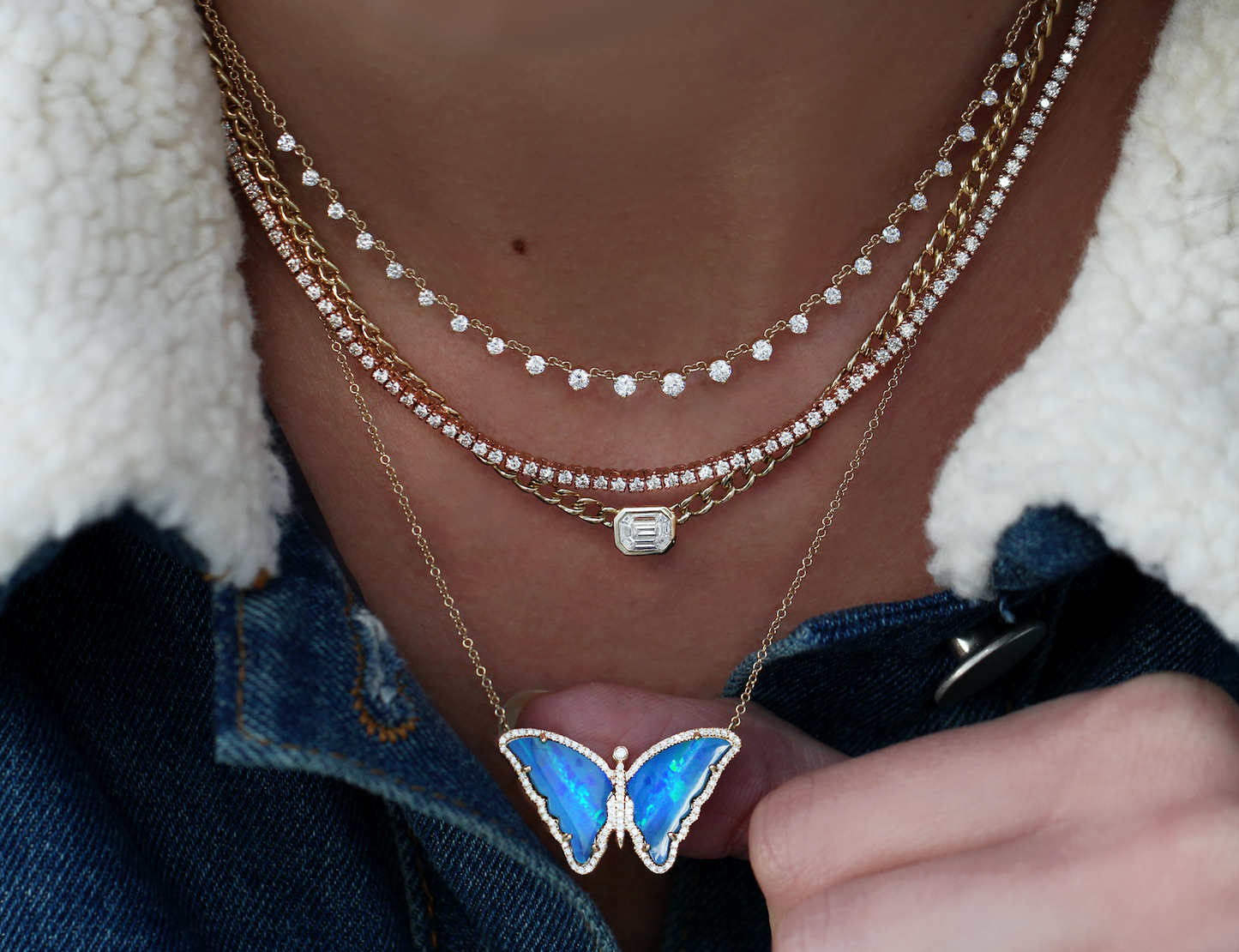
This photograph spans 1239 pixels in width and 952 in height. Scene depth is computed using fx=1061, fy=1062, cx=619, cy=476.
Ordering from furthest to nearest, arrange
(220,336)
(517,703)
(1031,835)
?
1. (517,703)
2. (220,336)
3. (1031,835)

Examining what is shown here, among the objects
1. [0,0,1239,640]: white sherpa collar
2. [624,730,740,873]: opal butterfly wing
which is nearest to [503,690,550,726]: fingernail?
[624,730,740,873]: opal butterfly wing

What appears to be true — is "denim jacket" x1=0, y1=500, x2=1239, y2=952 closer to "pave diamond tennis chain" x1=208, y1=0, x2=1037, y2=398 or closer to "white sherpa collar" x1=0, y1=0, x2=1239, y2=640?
"white sherpa collar" x1=0, y1=0, x2=1239, y2=640

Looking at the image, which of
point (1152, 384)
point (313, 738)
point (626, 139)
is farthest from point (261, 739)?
point (1152, 384)

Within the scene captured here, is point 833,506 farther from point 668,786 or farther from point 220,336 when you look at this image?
point 220,336

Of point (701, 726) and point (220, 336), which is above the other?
point (220, 336)

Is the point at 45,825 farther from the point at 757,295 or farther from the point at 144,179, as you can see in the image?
the point at 757,295

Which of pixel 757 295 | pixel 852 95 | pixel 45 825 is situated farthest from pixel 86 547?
pixel 852 95

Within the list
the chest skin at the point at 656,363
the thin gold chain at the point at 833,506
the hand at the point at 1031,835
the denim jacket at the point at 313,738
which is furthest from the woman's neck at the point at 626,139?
the hand at the point at 1031,835

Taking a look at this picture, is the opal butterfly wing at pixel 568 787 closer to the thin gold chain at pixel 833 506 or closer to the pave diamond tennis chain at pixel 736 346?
the thin gold chain at pixel 833 506
